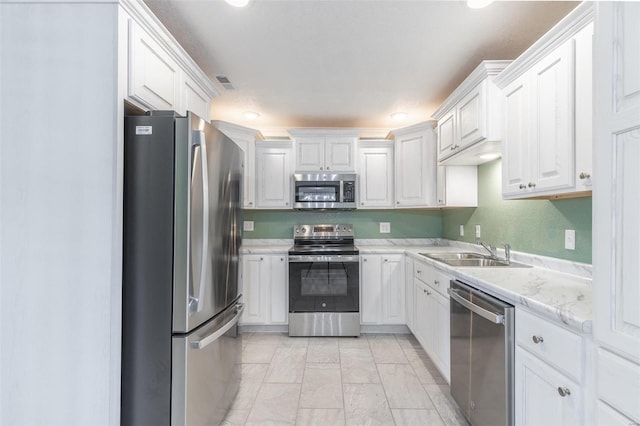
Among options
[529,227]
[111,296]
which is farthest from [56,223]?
[529,227]

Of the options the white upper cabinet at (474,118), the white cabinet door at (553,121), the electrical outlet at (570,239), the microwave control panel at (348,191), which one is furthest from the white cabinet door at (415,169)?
the white cabinet door at (553,121)

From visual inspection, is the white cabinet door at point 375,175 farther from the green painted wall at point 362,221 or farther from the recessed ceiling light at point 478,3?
the recessed ceiling light at point 478,3

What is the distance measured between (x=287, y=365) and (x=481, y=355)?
1.59 m

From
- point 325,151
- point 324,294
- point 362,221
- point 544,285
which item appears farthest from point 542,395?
point 325,151

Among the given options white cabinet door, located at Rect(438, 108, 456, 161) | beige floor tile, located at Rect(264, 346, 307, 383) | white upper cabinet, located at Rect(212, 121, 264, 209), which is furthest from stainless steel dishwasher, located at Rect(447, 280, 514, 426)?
white upper cabinet, located at Rect(212, 121, 264, 209)

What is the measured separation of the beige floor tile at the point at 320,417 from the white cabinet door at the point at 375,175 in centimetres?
212

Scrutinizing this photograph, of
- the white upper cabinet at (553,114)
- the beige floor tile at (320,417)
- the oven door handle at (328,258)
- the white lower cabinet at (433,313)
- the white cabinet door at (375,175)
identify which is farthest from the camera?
the white cabinet door at (375,175)

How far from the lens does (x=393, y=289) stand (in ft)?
10.0

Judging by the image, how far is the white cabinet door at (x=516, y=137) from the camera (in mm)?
1566

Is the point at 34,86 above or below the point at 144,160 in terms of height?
above

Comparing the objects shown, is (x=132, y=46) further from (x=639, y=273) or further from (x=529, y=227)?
(x=529, y=227)

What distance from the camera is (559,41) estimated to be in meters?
1.33

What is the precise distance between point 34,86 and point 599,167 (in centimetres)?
223

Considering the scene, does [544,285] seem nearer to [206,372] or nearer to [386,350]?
[386,350]
